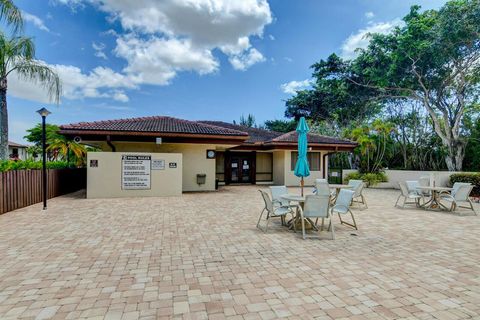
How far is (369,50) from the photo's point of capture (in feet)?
61.8

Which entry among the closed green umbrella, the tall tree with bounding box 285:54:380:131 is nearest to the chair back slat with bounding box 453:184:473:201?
the closed green umbrella

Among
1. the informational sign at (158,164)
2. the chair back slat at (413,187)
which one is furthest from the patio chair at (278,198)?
the informational sign at (158,164)

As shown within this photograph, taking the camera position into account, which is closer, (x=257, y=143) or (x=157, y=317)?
(x=157, y=317)

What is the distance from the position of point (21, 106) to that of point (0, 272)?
15648 mm

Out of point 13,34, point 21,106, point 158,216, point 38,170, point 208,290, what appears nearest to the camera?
point 208,290

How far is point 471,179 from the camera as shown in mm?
12117

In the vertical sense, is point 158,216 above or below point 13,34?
below

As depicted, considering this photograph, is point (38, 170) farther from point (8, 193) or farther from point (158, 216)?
point (158, 216)

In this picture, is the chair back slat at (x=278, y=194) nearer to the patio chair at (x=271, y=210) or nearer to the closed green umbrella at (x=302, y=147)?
the patio chair at (x=271, y=210)

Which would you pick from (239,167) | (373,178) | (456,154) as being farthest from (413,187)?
Answer: (239,167)

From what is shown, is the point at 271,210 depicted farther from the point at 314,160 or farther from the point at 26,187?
the point at 314,160

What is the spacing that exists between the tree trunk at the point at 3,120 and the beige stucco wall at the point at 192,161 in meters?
3.97

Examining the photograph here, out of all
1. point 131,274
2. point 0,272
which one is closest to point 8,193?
point 0,272

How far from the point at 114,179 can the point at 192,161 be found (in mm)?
4238
